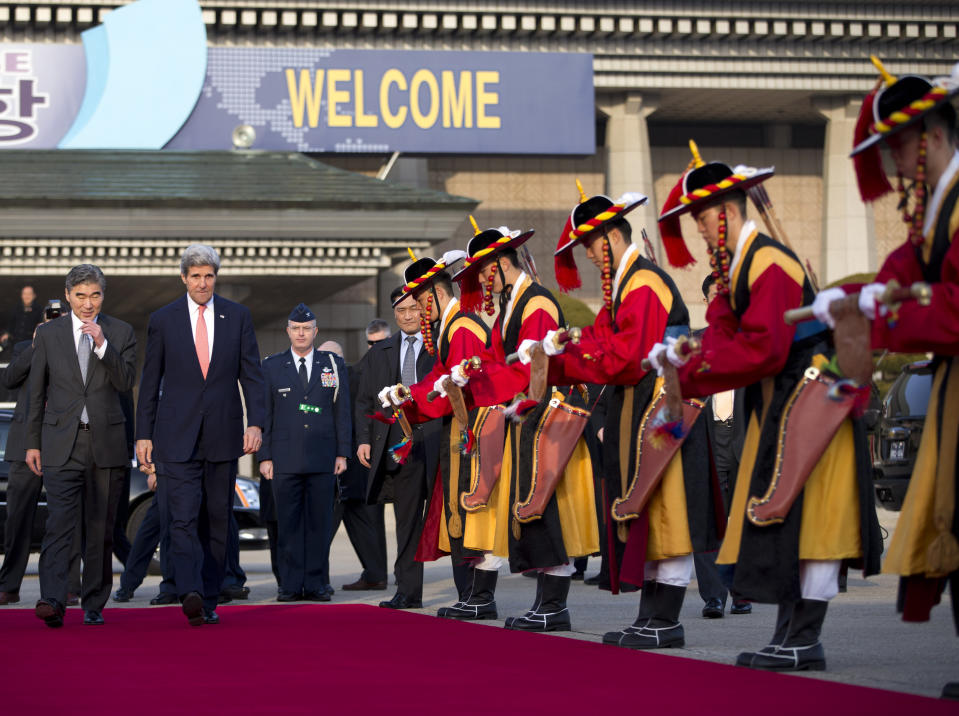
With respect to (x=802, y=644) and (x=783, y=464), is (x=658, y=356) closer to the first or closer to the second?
(x=783, y=464)

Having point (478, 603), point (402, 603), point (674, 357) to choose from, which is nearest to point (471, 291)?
point (478, 603)

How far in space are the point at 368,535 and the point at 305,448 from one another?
1005 millimetres

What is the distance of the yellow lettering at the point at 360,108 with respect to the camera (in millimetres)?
23219

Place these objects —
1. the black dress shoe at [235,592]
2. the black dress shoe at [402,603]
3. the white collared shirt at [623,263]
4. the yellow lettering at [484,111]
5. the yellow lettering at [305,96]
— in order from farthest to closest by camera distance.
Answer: the yellow lettering at [484,111] → the yellow lettering at [305,96] → the black dress shoe at [235,592] → the black dress shoe at [402,603] → the white collared shirt at [623,263]

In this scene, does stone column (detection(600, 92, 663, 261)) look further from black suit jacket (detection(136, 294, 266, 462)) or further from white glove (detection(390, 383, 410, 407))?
black suit jacket (detection(136, 294, 266, 462))

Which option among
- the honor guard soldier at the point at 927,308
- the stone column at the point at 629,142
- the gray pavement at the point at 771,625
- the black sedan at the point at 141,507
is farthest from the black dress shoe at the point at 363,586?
the stone column at the point at 629,142

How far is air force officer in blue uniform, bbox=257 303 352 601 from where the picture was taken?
9586mm

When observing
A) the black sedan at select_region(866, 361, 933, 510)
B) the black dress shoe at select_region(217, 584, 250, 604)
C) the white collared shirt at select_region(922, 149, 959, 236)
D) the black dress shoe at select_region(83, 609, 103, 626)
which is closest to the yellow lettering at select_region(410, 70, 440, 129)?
the black sedan at select_region(866, 361, 933, 510)

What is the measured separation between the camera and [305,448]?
9.87m

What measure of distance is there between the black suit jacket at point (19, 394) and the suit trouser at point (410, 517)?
219 cm

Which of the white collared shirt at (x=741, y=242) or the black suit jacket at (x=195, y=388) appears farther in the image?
the black suit jacket at (x=195, y=388)

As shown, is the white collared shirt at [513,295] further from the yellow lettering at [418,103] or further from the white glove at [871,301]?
the yellow lettering at [418,103]

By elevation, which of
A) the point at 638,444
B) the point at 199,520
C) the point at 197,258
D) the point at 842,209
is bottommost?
the point at 199,520

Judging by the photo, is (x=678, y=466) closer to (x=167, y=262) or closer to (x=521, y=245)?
(x=521, y=245)
